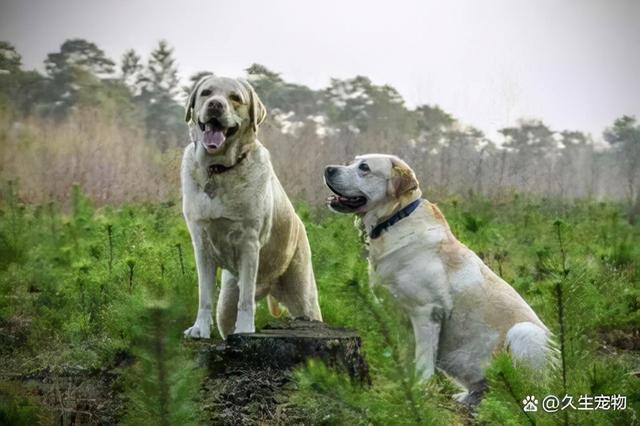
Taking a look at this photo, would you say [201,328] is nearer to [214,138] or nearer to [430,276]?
[214,138]

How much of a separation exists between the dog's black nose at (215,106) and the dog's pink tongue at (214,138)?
0.31ft

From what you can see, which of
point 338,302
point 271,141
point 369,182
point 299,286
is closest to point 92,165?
point 271,141

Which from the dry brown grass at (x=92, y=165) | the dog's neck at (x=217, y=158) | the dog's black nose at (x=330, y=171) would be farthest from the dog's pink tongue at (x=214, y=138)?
the dry brown grass at (x=92, y=165)

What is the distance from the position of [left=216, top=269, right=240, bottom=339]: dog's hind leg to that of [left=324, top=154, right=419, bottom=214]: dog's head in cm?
59

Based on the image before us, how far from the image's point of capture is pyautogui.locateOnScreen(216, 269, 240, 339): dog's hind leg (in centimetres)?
399

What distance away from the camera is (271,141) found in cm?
837

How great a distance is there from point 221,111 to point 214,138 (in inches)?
4.6

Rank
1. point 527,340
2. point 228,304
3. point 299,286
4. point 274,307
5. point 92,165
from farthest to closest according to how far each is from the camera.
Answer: point 92,165, point 274,307, point 299,286, point 228,304, point 527,340

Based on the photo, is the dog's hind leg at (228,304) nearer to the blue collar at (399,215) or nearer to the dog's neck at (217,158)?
the dog's neck at (217,158)

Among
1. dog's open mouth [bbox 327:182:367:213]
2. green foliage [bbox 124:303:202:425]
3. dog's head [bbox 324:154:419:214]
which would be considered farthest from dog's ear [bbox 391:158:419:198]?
green foliage [bbox 124:303:202:425]

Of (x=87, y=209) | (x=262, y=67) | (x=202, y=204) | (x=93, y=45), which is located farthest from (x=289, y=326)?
(x=93, y=45)

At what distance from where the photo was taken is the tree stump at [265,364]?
121 inches

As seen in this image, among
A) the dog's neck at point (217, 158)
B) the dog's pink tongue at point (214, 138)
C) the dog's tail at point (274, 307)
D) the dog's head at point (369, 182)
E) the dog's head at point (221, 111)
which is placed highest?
the dog's head at point (221, 111)

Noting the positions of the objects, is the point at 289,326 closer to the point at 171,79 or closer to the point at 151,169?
the point at 151,169
